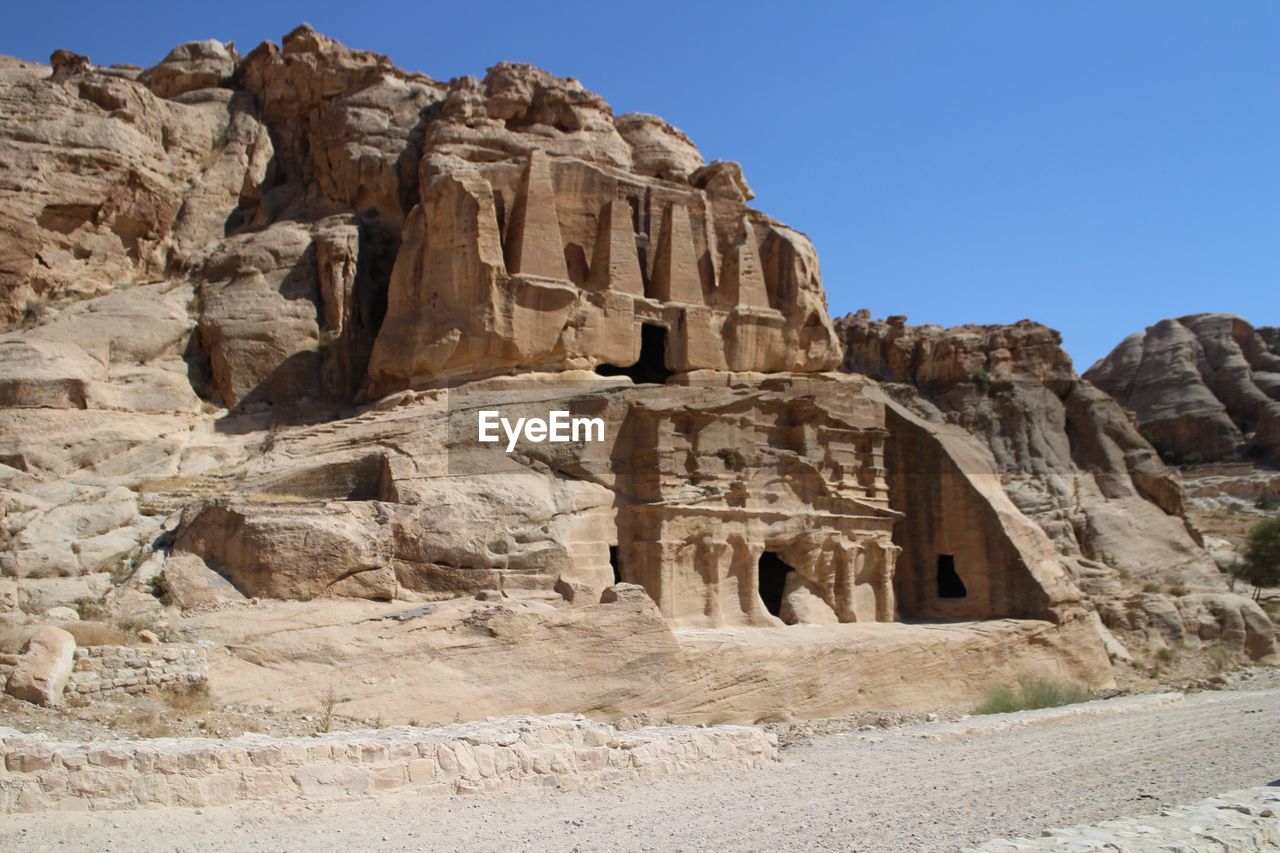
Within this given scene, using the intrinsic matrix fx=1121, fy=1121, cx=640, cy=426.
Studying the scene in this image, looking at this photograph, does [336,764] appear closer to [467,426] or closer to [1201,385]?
[467,426]

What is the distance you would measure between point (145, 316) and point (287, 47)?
10.7m

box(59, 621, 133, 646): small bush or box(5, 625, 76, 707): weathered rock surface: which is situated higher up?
box(59, 621, 133, 646): small bush

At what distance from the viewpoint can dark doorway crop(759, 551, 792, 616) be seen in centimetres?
2534

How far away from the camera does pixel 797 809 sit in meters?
10.6

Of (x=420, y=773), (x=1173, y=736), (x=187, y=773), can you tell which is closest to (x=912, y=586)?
(x=1173, y=736)

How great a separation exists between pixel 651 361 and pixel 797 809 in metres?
19.3

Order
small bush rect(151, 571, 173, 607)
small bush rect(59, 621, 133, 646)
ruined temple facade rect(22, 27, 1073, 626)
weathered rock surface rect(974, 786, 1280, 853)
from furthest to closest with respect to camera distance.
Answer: ruined temple facade rect(22, 27, 1073, 626) → small bush rect(151, 571, 173, 607) → small bush rect(59, 621, 133, 646) → weathered rock surface rect(974, 786, 1280, 853)

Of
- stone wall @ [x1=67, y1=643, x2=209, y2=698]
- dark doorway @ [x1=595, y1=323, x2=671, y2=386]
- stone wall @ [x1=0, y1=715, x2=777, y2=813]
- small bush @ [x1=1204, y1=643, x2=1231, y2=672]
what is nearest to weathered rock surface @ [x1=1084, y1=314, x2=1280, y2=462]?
small bush @ [x1=1204, y1=643, x2=1231, y2=672]

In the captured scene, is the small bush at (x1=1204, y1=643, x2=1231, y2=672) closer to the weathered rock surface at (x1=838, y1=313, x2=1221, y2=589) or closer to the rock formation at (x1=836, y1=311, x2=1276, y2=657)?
the rock formation at (x1=836, y1=311, x2=1276, y2=657)

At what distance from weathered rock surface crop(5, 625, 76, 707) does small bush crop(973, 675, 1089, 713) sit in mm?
14974

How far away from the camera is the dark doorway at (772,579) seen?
25.3m

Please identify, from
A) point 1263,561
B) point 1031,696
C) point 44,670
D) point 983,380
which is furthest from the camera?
point 983,380

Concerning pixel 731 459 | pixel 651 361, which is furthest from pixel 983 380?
pixel 731 459

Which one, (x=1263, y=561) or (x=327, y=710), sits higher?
(x=1263, y=561)
